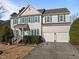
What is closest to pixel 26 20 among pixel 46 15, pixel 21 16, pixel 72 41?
pixel 21 16

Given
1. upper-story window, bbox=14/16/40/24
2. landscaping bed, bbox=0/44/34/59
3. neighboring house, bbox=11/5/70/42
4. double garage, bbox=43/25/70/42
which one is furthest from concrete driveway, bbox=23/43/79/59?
upper-story window, bbox=14/16/40/24

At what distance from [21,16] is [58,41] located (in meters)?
11.1

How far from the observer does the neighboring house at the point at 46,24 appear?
37.7 metres

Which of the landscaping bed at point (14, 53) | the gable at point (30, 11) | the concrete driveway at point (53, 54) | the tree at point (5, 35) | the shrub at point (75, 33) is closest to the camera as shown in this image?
the concrete driveway at point (53, 54)

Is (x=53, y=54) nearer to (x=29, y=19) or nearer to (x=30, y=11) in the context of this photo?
(x=29, y=19)

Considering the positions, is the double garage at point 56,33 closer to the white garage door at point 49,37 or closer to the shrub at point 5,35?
the white garage door at point 49,37

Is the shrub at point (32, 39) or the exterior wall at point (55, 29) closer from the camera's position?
the shrub at point (32, 39)

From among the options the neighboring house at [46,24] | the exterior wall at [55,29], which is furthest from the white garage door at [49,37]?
the exterior wall at [55,29]

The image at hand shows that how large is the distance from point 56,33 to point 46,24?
10.3ft

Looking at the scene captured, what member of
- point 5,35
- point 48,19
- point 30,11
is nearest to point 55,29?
point 48,19

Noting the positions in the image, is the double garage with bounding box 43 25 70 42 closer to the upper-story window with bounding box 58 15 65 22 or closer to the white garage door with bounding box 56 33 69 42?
the white garage door with bounding box 56 33 69 42

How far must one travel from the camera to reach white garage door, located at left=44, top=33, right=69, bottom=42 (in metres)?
37.5

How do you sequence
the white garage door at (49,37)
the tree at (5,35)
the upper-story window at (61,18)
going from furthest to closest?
the tree at (5,35)
the white garage door at (49,37)
the upper-story window at (61,18)

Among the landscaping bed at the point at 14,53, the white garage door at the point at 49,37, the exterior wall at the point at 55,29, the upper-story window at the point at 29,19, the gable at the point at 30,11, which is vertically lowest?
the landscaping bed at the point at 14,53
